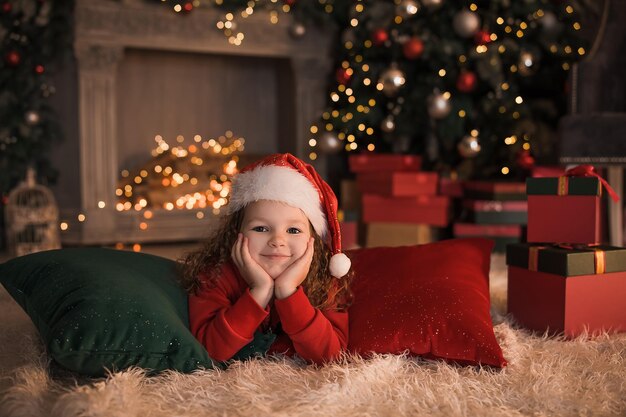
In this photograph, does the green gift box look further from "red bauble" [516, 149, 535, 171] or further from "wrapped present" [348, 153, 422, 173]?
"wrapped present" [348, 153, 422, 173]

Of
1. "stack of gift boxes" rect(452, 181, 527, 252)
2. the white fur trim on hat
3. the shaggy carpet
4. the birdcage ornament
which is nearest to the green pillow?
the shaggy carpet

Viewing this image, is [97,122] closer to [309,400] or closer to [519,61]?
[519,61]

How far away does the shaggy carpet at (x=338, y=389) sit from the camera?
1.15 m

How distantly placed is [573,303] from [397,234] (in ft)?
6.80

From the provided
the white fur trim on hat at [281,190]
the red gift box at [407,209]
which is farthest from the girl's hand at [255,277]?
the red gift box at [407,209]

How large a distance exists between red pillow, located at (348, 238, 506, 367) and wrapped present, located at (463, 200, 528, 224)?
72.5 inches

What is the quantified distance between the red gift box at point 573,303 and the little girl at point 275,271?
551 millimetres

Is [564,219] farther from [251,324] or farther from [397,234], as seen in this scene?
[397,234]

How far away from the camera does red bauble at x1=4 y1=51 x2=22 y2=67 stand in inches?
146

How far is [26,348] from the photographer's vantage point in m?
1.52

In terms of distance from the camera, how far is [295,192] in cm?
147

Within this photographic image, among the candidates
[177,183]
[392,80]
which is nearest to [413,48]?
[392,80]

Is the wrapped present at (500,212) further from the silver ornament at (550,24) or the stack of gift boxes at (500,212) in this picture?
the silver ornament at (550,24)

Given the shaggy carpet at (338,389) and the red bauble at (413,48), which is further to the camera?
the red bauble at (413,48)
